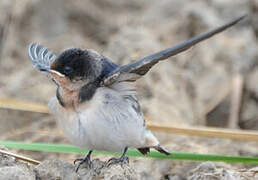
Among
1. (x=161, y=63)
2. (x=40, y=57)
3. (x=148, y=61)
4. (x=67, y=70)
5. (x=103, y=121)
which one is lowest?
(x=103, y=121)

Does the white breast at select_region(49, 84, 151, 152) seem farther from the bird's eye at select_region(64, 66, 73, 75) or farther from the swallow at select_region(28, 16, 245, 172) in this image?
the bird's eye at select_region(64, 66, 73, 75)

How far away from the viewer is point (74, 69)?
3.77 meters

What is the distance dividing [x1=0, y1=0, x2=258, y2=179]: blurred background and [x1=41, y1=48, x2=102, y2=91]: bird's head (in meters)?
0.72

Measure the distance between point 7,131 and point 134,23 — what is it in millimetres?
1841

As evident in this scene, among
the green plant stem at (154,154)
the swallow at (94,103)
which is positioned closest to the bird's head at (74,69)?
the swallow at (94,103)

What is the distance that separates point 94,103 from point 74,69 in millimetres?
249

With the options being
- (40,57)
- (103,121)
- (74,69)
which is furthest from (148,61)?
(40,57)

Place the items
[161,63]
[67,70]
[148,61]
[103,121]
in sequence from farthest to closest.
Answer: [161,63] < [67,70] < [103,121] < [148,61]

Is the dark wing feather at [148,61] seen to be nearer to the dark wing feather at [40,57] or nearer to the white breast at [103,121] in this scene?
the white breast at [103,121]

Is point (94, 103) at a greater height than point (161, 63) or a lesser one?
lesser

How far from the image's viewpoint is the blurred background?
201 inches

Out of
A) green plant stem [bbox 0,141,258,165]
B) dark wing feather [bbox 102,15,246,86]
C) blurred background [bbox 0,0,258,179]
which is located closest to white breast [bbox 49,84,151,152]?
dark wing feather [bbox 102,15,246,86]

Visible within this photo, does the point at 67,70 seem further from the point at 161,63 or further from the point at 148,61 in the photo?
the point at 161,63

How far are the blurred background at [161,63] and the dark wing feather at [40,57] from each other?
0.80m
